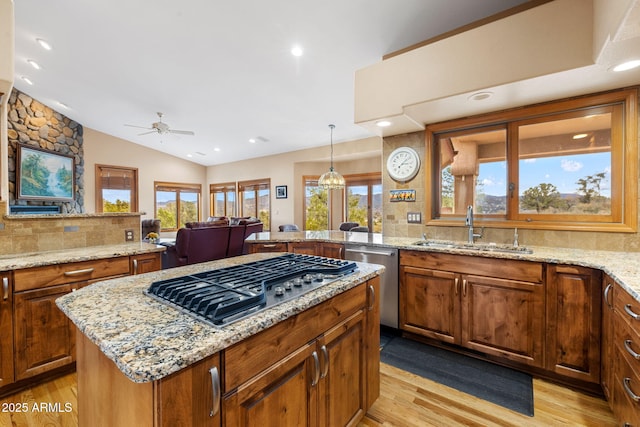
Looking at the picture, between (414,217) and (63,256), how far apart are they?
10.2 ft

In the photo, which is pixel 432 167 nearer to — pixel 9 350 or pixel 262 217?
pixel 9 350

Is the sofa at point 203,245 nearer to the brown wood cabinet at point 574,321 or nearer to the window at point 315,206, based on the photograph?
the window at point 315,206

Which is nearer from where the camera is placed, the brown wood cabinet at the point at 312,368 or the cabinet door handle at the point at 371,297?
the brown wood cabinet at the point at 312,368

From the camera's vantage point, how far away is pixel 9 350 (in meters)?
1.77

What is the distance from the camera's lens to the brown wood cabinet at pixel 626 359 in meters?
1.21

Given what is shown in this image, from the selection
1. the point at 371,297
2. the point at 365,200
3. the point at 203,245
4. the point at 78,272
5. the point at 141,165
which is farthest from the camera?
the point at 141,165

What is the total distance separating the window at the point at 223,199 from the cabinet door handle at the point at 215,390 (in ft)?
26.9

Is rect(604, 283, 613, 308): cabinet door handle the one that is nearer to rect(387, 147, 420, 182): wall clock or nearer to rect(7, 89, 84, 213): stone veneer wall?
rect(387, 147, 420, 182): wall clock

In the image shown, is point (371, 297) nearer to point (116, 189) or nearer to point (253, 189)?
point (253, 189)

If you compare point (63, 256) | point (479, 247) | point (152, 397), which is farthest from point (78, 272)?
point (479, 247)

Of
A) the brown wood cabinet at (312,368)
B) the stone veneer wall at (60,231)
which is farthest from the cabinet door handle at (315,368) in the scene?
the stone veneer wall at (60,231)

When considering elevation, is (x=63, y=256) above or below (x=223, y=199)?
below

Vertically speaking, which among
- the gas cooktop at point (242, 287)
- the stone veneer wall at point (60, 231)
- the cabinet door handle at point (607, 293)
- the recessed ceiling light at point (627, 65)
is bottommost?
the cabinet door handle at point (607, 293)

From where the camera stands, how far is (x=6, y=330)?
1.75 metres
